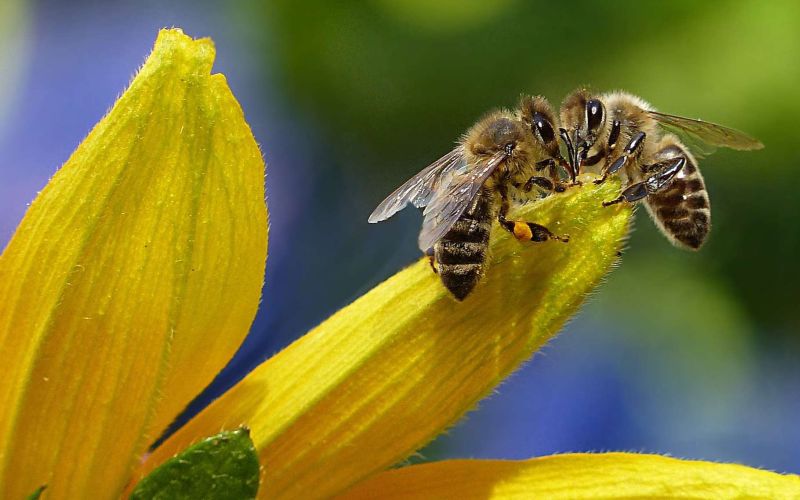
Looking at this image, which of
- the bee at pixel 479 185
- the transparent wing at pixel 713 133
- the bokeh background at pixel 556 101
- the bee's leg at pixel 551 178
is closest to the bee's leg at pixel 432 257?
the bee at pixel 479 185

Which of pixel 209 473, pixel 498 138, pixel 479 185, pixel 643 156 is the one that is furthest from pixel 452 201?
pixel 209 473

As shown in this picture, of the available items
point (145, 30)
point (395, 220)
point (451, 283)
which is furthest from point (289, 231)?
point (451, 283)

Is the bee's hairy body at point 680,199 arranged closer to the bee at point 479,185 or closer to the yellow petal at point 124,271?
the bee at point 479,185

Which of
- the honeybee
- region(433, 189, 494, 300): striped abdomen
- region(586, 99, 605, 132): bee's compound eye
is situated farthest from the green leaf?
region(586, 99, 605, 132): bee's compound eye

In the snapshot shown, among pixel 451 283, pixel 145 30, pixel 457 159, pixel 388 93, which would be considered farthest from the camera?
pixel 145 30

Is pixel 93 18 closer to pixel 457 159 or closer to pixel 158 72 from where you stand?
pixel 457 159

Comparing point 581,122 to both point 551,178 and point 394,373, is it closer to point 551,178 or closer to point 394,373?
point 551,178
